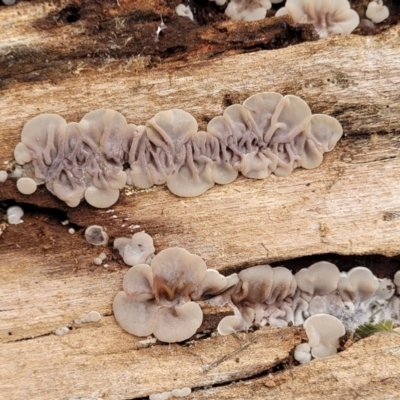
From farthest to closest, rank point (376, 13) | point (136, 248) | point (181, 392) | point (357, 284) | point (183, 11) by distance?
point (376, 13) < point (183, 11) < point (357, 284) < point (136, 248) < point (181, 392)

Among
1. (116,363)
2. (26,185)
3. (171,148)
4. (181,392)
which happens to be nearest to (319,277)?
(181,392)

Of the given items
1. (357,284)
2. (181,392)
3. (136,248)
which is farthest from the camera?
(357,284)

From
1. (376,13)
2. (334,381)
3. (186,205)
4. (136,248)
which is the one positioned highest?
(376,13)

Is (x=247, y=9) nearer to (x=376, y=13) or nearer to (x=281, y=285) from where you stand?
(x=376, y=13)

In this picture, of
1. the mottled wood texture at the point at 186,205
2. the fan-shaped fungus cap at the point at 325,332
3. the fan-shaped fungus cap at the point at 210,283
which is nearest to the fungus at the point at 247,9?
the mottled wood texture at the point at 186,205

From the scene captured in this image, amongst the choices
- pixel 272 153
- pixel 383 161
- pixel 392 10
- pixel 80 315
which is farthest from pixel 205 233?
pixel 392 10

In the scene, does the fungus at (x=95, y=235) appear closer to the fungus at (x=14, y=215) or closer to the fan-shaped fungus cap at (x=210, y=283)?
the fungus at (x=14, y=215)

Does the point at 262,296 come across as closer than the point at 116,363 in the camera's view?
No

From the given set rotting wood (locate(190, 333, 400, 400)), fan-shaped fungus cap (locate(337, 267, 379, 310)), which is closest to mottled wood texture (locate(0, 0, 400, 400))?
rotting wood (locate(190, 333, 400, 400))

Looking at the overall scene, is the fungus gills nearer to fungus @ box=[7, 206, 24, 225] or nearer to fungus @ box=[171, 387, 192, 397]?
fungus @ box=[171, 387, 192, 397]
